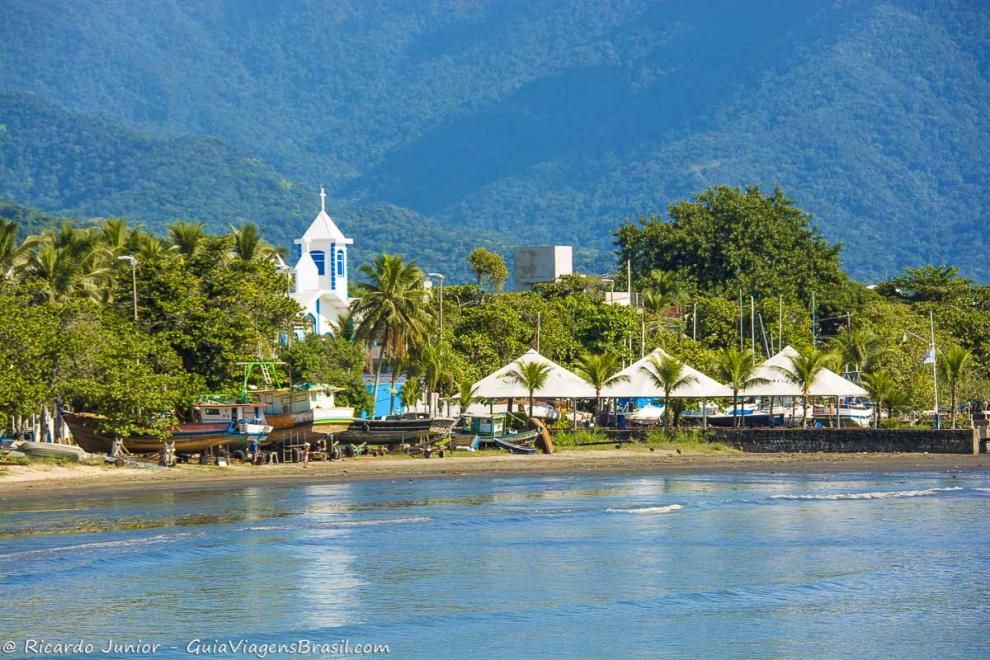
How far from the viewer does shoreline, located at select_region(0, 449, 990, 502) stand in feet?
142

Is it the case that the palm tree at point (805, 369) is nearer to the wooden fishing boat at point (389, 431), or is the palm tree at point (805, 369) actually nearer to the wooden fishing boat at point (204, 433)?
the wooden fishing boat at point (389, 431)

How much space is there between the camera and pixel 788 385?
5722cm

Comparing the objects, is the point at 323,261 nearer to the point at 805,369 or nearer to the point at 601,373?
the point at 601,373

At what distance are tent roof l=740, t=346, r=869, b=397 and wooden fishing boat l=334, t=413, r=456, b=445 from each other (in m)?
13.1

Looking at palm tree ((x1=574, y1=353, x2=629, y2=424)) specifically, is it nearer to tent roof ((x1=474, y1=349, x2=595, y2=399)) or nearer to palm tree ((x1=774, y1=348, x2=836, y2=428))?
tent roof ((x1=474, y1=349, x2=595, y2=399))

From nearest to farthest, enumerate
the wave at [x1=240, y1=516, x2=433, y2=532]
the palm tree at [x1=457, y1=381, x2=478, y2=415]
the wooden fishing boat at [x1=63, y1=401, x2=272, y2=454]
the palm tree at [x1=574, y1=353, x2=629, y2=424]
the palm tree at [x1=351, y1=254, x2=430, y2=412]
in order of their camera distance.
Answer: the wave at [x1=240, y1=516, x2=433, y2=532] < the wooden fishing boat at [x1=63, y1=401, x2=272, y2=454] < the palm tree at [x1=574, y1=353, x2=629, y2=424] < the palm tree at [x1=457, y1=381, x2=478, y2=415] < the palm tree at [x1=351, y1=254, x2=430, y2=412]

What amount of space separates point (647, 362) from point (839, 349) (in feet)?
55.9

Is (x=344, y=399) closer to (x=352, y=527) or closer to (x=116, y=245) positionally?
(x=116, y=245)

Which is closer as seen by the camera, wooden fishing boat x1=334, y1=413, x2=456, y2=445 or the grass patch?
wooden fishing boat x1=334, y1=413, x2=456, y2=445

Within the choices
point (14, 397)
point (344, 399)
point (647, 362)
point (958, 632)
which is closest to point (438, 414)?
point (344, 399)

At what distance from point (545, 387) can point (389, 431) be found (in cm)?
632

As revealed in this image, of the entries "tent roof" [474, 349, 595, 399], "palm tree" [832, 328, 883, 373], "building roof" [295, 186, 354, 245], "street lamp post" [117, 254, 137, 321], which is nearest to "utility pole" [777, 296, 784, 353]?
"palm tree" [832, 328, 883, 373]

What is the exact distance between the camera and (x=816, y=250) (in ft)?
331

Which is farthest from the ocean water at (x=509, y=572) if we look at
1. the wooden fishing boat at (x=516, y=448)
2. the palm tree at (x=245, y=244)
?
the palm tree at (x=245, y=244)
